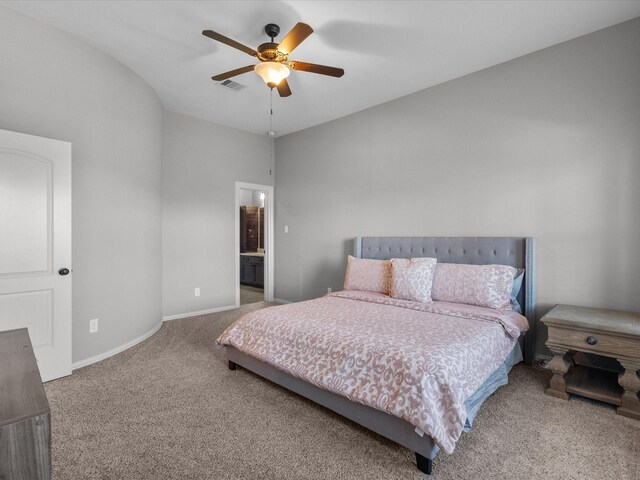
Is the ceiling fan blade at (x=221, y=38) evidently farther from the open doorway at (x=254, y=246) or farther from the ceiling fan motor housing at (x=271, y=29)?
the open doorway at (x=254, y=246)

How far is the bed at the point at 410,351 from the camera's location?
1710mm

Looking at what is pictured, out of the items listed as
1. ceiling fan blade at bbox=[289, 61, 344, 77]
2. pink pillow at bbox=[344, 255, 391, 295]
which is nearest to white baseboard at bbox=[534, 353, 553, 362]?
pink pillow at bbox=[344, 255, 391, 295]

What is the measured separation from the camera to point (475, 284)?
119 inches

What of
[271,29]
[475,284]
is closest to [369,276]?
[475,284]

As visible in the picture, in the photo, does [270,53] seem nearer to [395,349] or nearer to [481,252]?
[395,349]

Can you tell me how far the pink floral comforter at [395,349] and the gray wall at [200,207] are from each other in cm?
216

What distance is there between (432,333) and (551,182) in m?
1.97

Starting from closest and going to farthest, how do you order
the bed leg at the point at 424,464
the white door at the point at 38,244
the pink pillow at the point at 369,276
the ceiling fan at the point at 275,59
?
the bed leg at the point at 424,464 < the ceiling fan at the point at 275,59 < the white door at the point at 38,244 < the pink pillow at the point at 369,276

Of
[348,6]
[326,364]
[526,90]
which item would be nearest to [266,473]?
[326,364]

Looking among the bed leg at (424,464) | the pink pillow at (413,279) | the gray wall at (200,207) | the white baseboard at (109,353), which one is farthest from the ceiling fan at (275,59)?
the white baseboard at (109,353)

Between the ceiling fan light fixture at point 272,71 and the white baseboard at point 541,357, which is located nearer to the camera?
the ceiling fan light fixture at point 272,71

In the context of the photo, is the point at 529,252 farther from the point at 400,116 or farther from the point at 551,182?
the point at 400,116

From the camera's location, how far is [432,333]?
2.25 metres

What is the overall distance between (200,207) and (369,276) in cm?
275
